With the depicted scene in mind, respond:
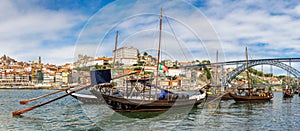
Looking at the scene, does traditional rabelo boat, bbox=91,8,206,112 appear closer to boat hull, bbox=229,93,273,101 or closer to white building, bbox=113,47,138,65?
white building, bbox=113,47,138,65

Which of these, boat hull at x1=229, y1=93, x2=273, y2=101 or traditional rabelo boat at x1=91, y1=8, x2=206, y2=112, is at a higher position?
traditional rabelo boat at x1=91, y1=8, x2=206, y2=112

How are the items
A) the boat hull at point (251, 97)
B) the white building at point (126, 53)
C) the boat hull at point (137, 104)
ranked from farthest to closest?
1. the boat hull at point (251, 97)
2. the white building at point (126, 53)
3. the boat hull at point (137, 104)

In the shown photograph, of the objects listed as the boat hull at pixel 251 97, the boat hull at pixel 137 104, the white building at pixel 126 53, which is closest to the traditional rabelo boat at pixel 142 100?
the boat hull at pixel 137 104

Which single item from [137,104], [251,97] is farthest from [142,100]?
[251,97]

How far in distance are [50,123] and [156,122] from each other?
519 centimetres

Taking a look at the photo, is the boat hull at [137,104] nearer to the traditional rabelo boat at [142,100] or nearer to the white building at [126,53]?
the traditional rabelo boat at [142,100]

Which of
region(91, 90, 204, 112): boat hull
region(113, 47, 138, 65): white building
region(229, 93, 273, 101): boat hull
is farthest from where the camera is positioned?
region(229, 93, 273, 101): boat hull

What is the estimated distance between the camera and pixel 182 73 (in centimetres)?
9294

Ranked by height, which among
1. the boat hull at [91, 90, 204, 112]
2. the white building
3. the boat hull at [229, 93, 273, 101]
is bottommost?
the boat hull at [229, 93, 273, 101]

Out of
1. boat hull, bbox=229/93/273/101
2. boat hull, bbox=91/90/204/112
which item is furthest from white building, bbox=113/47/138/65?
boat hull, bbox=229/93/273/101

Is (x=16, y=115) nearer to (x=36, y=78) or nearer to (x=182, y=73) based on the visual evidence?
(x=182, y=73)

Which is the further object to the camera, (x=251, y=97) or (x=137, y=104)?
(x=251, y=97)

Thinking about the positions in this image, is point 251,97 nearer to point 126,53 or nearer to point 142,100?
point 126,53

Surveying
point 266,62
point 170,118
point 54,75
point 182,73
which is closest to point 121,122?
point 170,118
